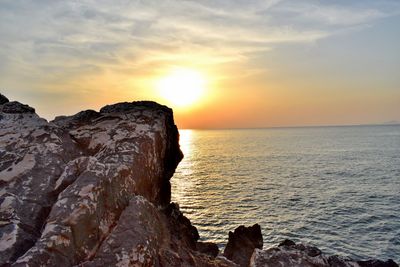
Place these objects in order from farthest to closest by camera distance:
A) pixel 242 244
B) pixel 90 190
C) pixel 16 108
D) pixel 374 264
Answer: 1. pixel 242 244
2. pixel 374 264
3. pixel 16 108
4. pixel 90 190

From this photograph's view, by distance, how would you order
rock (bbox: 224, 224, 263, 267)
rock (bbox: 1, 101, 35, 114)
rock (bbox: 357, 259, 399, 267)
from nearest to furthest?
rock (bbox: 1, 101, 35, 114), rock (bbox: 357, 259, 399, 267), rock (bbox: 224, 224, 263, 267)

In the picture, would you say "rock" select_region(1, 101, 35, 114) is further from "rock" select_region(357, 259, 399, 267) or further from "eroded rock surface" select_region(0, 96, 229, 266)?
"rock" select_region(357, 259, 399, 267)

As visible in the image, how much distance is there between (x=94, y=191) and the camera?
1053cm

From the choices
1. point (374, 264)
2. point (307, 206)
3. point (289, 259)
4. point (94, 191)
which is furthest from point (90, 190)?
point (307, 206)

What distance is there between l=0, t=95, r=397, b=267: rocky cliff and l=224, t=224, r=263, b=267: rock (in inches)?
292

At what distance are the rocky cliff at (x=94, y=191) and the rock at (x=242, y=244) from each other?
7.42m

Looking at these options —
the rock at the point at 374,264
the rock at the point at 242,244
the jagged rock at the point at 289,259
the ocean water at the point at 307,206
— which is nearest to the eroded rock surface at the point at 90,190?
the jagged rock at the point at 289,259

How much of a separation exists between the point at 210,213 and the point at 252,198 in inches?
395

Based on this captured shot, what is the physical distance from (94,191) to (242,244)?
48.7 ft

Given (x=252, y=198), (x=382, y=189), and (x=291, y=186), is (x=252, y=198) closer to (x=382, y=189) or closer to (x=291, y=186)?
(x=291, y=186)

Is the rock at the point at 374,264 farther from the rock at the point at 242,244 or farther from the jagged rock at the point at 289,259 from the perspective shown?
the rock at the point at 242,244

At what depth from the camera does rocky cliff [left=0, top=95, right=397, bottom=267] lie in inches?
372

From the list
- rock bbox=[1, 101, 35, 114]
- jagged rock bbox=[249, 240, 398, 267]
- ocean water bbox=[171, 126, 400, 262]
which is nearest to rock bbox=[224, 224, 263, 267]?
jagged rock bbox=[249, 240, 398, 267]

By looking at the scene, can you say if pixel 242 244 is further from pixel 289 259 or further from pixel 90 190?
pixel 90 190
